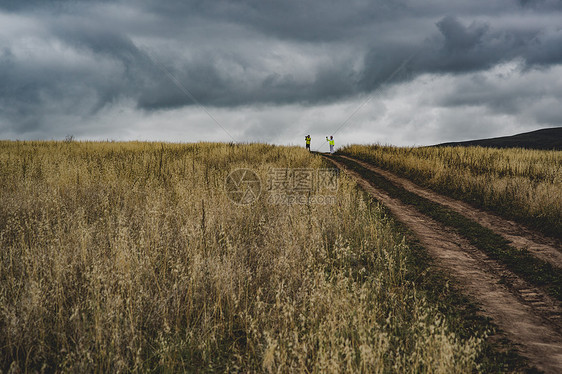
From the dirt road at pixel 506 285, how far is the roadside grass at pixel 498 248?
155 mm

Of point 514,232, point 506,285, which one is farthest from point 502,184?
point 506,285

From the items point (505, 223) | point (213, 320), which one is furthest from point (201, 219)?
point (505, 223)

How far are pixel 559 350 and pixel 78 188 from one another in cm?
887

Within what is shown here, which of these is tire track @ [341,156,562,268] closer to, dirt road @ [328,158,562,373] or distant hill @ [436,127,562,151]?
dirt road @ [328,158,562,373]

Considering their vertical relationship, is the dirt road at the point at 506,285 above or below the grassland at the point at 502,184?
below

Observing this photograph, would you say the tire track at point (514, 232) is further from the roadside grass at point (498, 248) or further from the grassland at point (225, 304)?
the grassland at point (225, 304)

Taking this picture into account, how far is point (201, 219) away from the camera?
17.2 feet

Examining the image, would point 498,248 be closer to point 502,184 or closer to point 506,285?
point 506,285

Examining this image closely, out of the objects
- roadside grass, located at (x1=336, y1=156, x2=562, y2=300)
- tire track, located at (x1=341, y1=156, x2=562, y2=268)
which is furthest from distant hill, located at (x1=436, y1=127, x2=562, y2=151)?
roadside grass, located at (x1=336, y1=156, x2=562, y2=300)

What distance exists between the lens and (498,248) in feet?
17.2

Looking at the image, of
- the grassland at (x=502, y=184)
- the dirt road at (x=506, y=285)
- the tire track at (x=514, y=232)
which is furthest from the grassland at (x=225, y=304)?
the grassland at (x=502, y=184)

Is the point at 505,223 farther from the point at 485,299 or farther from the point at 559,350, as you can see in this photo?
the point at 559,350

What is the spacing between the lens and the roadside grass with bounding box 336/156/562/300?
4.09 meters

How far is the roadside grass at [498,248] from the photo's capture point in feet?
13.4
